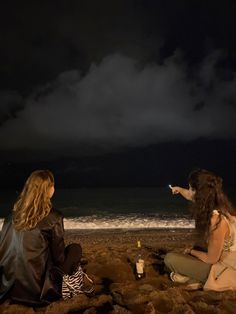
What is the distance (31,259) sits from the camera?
378 centimetres

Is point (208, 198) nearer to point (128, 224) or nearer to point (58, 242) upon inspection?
point (58, 242)

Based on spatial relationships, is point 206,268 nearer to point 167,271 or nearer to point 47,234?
point 167,271

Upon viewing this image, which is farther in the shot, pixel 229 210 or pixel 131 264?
pixel 131 264

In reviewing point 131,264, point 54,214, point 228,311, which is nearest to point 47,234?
point 54,214

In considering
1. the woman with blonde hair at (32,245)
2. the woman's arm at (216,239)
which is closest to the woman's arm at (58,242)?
the woman with blonde hair at (32,245)

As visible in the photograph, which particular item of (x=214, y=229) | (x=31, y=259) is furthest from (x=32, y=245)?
(x=214, y=229)

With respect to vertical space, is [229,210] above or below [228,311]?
above

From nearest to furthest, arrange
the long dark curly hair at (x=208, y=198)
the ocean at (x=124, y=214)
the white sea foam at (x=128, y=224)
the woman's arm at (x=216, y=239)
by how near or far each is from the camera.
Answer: the woman's arm at (x=216, y=239)
the long dark curly hair at (x=208, y=198)
the white sea foam at (x=128, y=224)
the ocean at (x=124, y=214)

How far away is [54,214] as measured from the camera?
3877 mm

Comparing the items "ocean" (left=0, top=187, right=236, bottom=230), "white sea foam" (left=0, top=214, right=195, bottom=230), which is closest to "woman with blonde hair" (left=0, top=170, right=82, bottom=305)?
"ocean" (left=0, top=187, right=236, bottom=230)

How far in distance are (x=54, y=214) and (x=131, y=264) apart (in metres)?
2.99

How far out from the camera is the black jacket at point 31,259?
3.78 m

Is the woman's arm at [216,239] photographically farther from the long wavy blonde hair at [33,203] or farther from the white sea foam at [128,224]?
the white sea foam at [128,224]

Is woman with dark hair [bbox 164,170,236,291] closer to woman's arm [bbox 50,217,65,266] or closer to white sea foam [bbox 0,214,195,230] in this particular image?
woman's arm [bbox 50,217,65,266]
